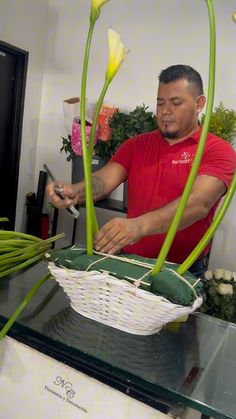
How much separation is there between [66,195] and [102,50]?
219 cm

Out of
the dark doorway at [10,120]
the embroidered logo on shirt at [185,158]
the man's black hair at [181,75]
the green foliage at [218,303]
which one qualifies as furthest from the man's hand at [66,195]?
the dark doorway at [10,120]

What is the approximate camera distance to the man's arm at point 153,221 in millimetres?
650

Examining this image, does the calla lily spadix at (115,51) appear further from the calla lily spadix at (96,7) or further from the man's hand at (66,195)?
the man's hand at (66,195)

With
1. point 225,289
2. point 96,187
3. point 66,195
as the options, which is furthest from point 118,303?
point 225,289

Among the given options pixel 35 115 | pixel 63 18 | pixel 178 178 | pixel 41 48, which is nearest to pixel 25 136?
pixel 35 115

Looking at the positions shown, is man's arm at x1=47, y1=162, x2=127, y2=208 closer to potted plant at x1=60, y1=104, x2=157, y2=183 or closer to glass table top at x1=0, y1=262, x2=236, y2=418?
glass table top at x1=0, y1=262, x2=236, y2=418

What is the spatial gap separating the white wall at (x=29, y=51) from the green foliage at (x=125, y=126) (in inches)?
34.3

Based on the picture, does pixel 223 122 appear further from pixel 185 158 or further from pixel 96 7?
pixel 96 7

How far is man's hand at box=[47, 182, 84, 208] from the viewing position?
81 centimetres

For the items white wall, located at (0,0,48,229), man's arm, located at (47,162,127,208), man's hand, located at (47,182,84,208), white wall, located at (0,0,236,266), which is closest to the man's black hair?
man's arm, located at (47,162,127,208)

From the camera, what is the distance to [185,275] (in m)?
0.59

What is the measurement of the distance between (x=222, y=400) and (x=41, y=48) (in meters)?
2.93

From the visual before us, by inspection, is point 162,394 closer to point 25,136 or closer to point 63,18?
point 25,136

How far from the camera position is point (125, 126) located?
2.28m
